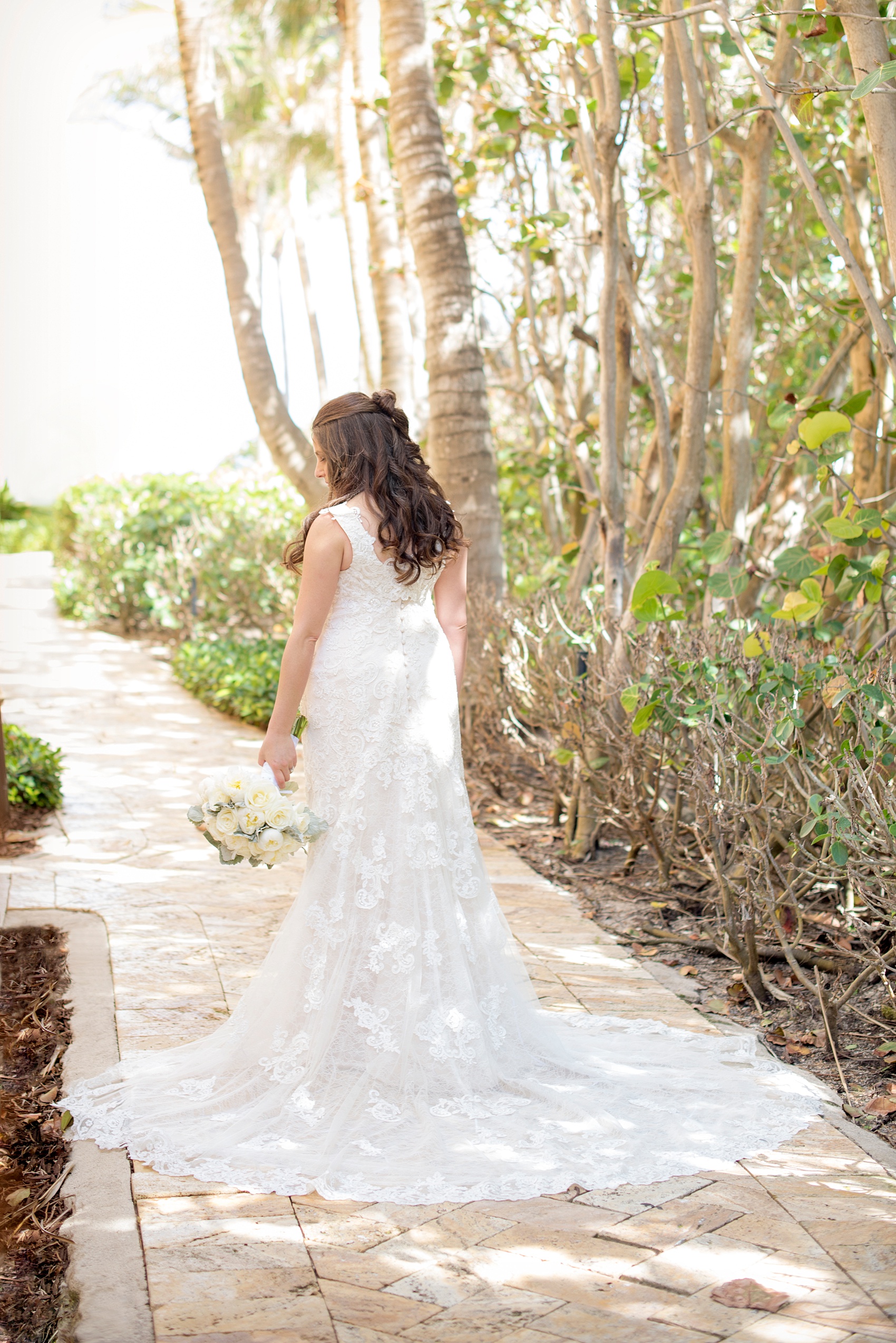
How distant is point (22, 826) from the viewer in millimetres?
6148

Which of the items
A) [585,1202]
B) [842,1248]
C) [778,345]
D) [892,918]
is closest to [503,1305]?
[585,1202]

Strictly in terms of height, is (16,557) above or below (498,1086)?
above

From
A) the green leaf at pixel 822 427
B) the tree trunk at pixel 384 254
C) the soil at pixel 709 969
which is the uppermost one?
the tree trunk at pixel 384 254

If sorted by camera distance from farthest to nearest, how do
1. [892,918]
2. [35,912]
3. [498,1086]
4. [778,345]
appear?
1. [778,345]
2. [35,912]
3. [498,1086]
4. [892,918]

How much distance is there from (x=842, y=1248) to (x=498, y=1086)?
1028 mm

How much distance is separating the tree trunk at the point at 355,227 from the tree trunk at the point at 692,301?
506 cm

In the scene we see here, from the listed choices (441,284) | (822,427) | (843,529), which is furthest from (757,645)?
(441,284)

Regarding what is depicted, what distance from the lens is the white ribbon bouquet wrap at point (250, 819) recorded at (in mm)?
3115

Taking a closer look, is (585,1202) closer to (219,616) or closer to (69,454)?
(69,454)

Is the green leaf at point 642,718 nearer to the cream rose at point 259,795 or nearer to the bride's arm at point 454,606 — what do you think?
the bride's arm at point 454,606

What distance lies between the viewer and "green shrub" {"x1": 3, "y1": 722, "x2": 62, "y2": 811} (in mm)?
6355

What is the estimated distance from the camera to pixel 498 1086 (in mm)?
3211

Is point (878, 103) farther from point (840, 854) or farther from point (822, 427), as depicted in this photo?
point (840, 854)

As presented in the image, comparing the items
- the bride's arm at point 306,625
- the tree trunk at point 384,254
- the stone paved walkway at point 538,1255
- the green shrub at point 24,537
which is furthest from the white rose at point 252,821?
the green shrub at point 24,537
